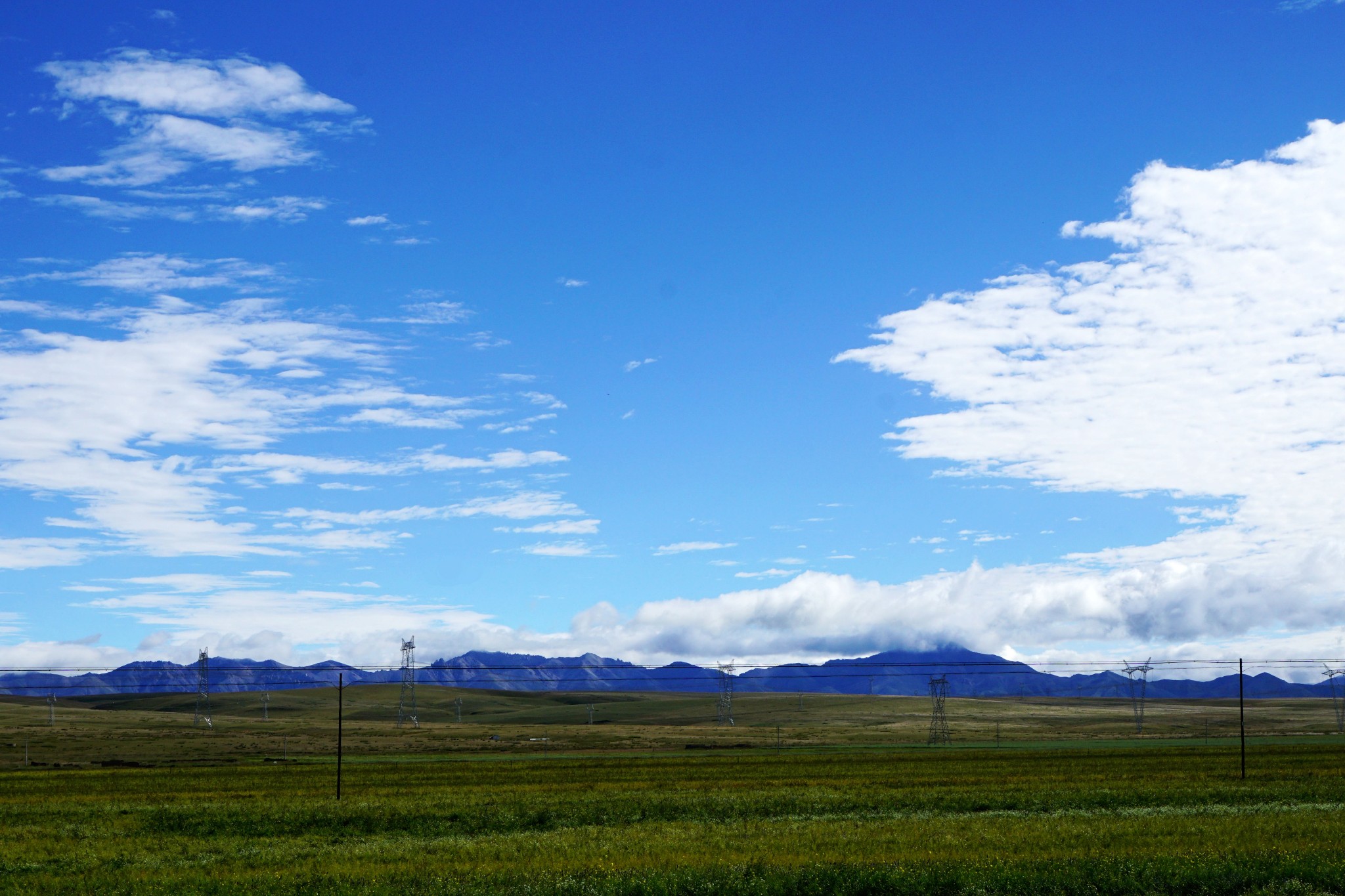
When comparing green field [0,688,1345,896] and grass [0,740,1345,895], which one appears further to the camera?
green field [0,688,1345,896]

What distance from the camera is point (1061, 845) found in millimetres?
36469

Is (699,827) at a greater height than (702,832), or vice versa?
(702,832)

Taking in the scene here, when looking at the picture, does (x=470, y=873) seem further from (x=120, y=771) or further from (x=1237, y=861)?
(x=120, y=771)

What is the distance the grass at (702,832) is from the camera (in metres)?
31.0

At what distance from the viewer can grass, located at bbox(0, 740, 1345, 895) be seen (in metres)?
31.0

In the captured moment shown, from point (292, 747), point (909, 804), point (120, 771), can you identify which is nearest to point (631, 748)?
point (292, 747)

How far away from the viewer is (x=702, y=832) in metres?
44.3

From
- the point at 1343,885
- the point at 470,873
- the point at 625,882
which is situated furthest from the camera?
the point at 470,873

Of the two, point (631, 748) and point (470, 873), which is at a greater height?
point (470, 873)

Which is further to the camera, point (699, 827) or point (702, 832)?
point (699, 827)

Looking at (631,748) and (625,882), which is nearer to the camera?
(625,882)

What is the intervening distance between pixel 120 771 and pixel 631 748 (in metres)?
66.0

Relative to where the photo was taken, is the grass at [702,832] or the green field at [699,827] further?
the green field at [699,827]

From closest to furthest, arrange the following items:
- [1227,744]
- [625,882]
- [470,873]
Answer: [625,882], [470,873], [1227,744]
